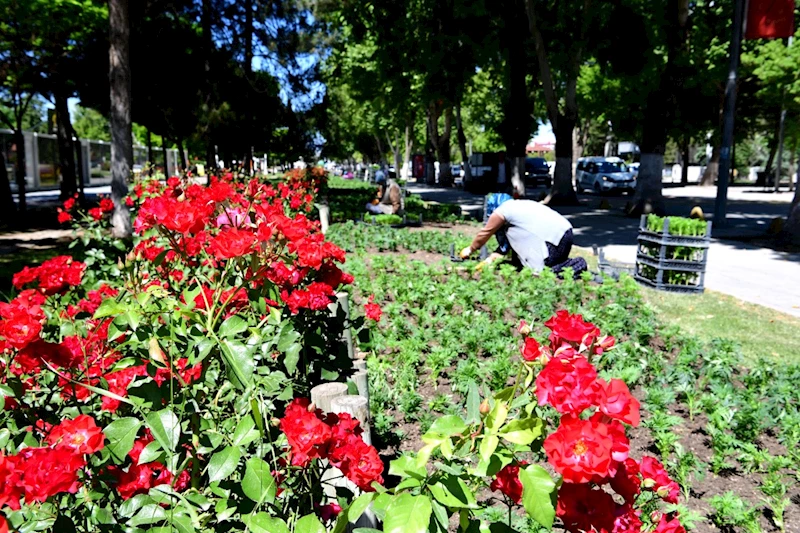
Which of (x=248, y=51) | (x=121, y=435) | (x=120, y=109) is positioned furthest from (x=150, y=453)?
(x=248, y=51)

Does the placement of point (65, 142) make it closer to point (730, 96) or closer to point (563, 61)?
point (563, 61)

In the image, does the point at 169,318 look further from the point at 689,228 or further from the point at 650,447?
the point at 689,228

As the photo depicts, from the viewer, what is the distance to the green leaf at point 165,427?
1.56 metres

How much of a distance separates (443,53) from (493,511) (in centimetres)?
1862

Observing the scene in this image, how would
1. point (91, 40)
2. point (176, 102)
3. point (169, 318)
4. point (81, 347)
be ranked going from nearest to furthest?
point (169, 318)
point (81, 347)
point (91, 40)
point (176, 102)

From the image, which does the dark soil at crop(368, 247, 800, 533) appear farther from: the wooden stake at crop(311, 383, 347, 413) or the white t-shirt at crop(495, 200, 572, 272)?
the white t-shirt at crop(495, 200, 572, 272)

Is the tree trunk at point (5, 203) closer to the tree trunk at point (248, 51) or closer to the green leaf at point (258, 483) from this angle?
the tree trunk at point (248, 51)

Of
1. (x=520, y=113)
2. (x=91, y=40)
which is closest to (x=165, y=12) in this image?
(x=91, y=40)

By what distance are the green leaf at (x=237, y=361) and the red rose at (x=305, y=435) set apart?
15 cm

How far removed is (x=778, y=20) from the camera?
40.4 feet

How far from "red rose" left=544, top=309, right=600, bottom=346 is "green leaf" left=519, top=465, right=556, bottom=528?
32 cm

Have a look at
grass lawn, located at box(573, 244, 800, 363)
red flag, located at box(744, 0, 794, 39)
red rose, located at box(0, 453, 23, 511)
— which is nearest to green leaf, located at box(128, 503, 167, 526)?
red rose, located at box(0, 453, 23, 511)

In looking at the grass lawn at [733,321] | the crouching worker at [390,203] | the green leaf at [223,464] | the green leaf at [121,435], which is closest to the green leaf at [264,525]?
the green leaf at [223,464]

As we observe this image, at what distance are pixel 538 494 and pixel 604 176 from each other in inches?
1295
